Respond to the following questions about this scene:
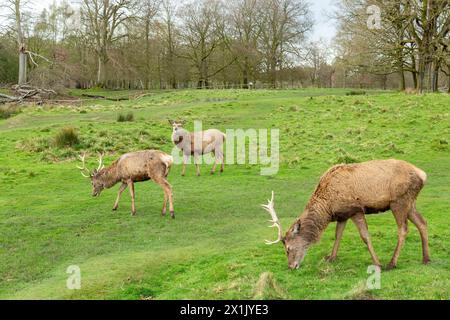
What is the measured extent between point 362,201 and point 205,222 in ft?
17.3

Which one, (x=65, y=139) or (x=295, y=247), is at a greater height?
(x=65, y=139)

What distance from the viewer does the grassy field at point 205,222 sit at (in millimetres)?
8062

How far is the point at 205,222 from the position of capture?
1268cm

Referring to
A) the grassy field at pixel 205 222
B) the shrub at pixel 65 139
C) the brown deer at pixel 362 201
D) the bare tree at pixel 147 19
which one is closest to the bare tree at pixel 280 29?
the bare tree at pixel 147 19

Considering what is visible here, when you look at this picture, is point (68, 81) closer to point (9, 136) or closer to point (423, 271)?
point (9, 136)

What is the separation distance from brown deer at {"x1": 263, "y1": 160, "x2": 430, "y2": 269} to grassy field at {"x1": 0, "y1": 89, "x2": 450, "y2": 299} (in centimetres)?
48

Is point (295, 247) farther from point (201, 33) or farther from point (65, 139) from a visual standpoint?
point (201, 33)

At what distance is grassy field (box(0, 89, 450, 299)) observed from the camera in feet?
26.5

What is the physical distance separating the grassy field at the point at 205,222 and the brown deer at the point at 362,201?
0.48 metres

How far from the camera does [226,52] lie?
65.4 m

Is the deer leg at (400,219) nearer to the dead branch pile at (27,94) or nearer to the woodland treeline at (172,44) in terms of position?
the dead branch pile at (27,94)

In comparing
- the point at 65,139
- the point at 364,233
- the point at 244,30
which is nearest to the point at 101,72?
the point at 244,30

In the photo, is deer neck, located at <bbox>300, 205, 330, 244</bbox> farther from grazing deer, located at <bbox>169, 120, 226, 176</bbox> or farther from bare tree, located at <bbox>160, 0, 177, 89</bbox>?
bare tree, located at <bbox>160, 0, 177, 89</bbox>

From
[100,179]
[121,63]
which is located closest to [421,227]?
[100,179]
